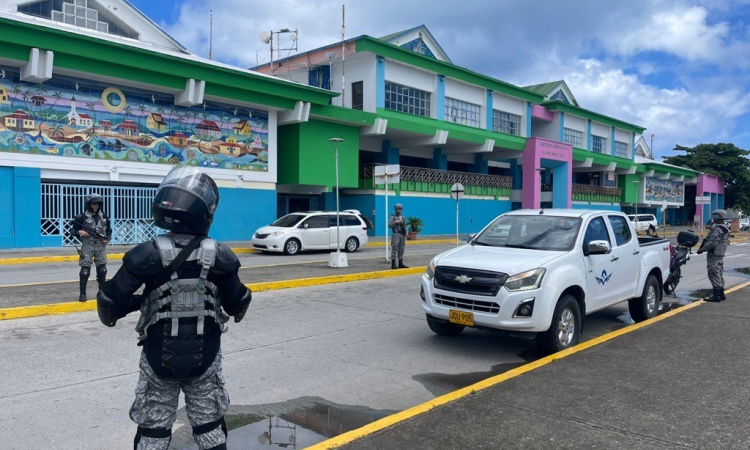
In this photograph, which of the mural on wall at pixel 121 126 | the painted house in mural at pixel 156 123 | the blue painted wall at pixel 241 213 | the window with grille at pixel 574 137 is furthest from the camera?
the window with grille at pixel 574 137

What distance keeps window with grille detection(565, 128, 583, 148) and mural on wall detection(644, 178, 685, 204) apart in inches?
489

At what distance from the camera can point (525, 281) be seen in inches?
246

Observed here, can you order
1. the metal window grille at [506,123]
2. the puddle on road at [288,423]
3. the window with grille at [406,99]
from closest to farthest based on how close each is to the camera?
the puddle on road at [288,423], the window with grille at [406,99], the metal window grille at [506,123]

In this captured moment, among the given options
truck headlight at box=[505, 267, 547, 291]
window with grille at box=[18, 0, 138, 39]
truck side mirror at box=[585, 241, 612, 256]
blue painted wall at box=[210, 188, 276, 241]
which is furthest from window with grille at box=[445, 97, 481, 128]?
truck headlight at box=[505, 267, 547, 291]

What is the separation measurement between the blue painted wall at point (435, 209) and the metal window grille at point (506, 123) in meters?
4.93

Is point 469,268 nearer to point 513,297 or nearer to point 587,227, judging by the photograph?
point 513,297

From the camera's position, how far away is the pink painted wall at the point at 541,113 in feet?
143

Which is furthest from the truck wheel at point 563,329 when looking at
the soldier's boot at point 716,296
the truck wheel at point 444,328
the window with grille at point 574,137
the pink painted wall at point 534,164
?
the window with grille at point 574,137

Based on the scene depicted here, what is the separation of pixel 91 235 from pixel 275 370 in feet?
15.9

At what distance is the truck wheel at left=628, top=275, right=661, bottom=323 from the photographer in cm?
853

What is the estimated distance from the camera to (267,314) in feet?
29.8

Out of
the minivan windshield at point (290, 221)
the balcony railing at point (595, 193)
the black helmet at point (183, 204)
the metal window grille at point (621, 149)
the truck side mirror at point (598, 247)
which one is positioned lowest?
the minivan windshield at point (290, 221)

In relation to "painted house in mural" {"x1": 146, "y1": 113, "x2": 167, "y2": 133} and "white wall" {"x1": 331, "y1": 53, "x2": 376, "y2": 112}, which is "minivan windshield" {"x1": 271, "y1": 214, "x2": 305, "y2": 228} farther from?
"white wall" {"x1": 331, "y1": 53, "x2": 376, "y2": 112}

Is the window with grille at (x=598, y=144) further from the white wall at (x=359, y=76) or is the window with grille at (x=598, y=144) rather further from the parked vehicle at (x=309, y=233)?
the parked vehicle at (x=309, y=233)
